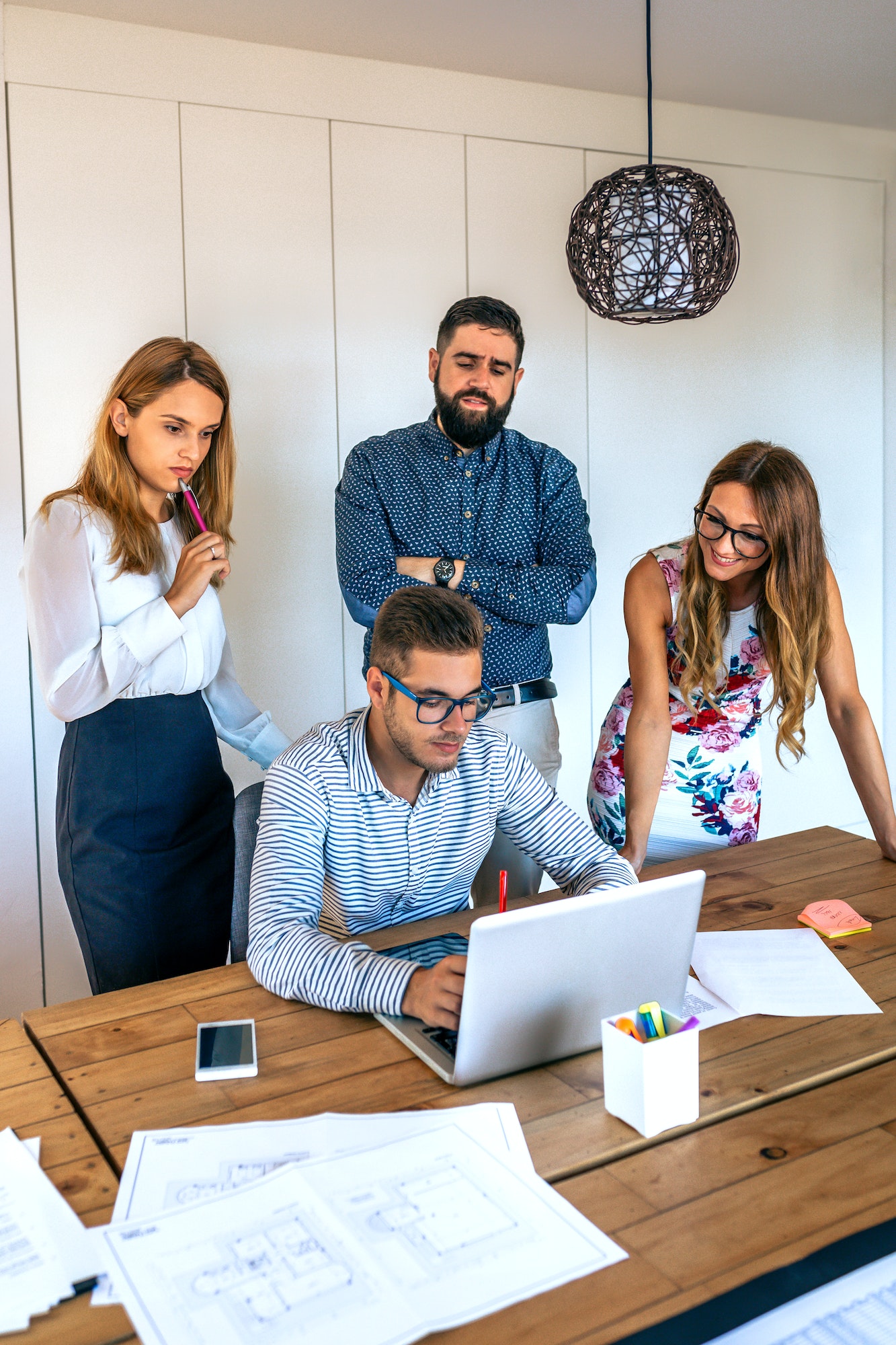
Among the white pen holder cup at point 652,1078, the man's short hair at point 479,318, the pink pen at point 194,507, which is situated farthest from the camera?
the man's short hair at point 479,318

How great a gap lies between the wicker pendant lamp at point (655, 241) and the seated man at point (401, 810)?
76cm

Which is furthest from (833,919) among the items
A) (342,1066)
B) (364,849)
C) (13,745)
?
(13,745)

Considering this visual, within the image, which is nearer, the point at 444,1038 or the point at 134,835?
the point at 444,1038

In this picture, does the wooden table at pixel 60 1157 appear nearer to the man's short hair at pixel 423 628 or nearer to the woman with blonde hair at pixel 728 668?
the man's short hair at pixel 423 628

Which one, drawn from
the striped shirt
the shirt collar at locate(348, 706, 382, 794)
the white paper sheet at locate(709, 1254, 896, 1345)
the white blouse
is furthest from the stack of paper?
the white blouse

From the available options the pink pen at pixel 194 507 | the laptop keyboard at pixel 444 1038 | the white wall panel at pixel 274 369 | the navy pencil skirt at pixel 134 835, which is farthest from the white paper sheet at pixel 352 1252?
the white wall panel at pixel 274 369

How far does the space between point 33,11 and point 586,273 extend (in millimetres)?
1813

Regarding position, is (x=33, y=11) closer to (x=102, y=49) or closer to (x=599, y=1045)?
(x=102, y=49)

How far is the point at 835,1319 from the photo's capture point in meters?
0.98

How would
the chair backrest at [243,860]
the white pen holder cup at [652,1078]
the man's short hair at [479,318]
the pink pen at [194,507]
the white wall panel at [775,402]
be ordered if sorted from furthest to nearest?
the white wall panel at [775,402]
the man's short hair at [479,318]
the pink pen at [194,507]
the chair backrest at [243,860]
the white pen holder cup at [652,1078]

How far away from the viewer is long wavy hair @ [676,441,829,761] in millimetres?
2086

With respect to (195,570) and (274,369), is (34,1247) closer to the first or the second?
(195,570)

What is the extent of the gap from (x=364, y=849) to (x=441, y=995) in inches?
16.6

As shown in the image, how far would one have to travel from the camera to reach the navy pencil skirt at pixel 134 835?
6.86 ft
